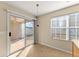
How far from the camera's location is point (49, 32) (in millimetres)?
6664

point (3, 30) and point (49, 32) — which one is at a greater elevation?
point (3, 30)

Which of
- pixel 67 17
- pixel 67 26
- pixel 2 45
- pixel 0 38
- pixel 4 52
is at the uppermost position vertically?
pixel 67 17

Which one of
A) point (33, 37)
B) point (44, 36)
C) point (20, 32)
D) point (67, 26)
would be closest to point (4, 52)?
point (20, 32)

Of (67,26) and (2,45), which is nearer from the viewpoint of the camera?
(2,45)

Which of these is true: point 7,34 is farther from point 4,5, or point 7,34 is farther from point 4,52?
point 4,5

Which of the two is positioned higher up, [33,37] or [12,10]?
[12,10]

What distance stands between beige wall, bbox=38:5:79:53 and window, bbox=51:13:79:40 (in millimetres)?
221

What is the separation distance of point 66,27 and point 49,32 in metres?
1.50

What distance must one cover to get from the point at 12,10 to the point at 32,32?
363 cm

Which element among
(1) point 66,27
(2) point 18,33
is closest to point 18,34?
(2) point 18,33

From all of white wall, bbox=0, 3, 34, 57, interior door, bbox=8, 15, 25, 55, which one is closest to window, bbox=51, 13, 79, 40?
interior door, bbox=8, 15, 25, 55

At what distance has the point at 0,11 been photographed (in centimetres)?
376

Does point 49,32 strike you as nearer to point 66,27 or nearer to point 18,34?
point 66,27

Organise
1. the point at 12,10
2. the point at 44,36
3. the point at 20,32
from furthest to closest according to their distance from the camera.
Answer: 1. the point at 44,36
2. the point at 20,32
3. the point at 12,10
